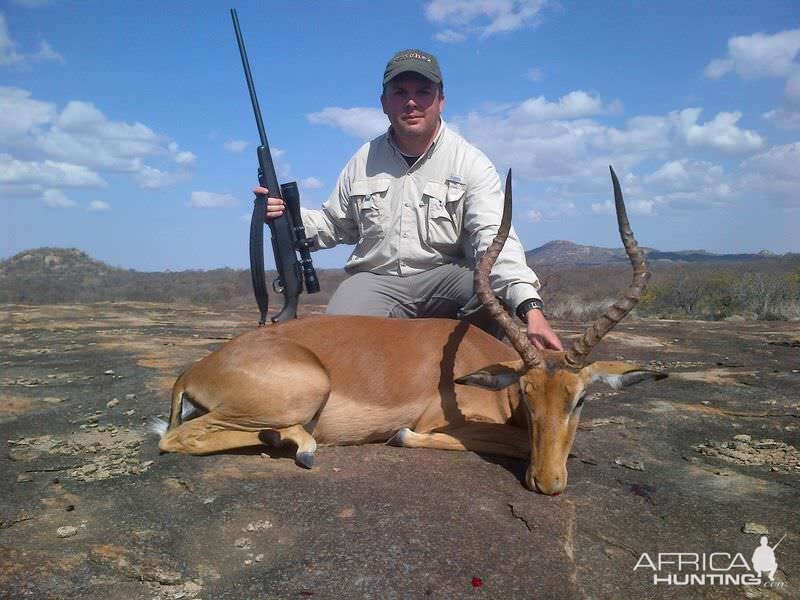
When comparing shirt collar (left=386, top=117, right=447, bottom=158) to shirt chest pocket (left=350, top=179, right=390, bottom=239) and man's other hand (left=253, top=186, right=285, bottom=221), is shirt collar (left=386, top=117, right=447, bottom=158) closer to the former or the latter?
shirt chest pocket (left=350, top=179, right=390, bottom=239)

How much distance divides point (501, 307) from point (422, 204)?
2424 mm

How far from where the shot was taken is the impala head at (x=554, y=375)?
4.11 metres

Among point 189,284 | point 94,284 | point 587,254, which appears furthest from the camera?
point 587,254

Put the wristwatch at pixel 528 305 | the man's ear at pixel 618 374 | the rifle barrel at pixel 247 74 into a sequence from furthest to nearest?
the rifle barrel at pixel 247 74, the wristwatch at pixel 528 305, the man's ear at pixel 618 374

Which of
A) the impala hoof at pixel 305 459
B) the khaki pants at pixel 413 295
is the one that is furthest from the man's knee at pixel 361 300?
the impala hoof at pixel 305 459

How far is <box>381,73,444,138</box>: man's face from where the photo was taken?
6727 mm

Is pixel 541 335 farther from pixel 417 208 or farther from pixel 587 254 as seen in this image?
pixel 587 254

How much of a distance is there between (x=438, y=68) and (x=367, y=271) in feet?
7.66

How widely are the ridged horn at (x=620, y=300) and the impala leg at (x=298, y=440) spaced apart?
191 centimetres

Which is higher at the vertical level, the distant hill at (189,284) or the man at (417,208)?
the man at (417,208)

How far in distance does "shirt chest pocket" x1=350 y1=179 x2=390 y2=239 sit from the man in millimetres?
11

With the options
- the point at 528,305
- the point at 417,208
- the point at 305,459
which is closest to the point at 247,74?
the point at 417,208

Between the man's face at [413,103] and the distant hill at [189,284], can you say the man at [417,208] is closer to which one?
the man's face at [413,103]

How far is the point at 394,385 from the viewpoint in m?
5.14
